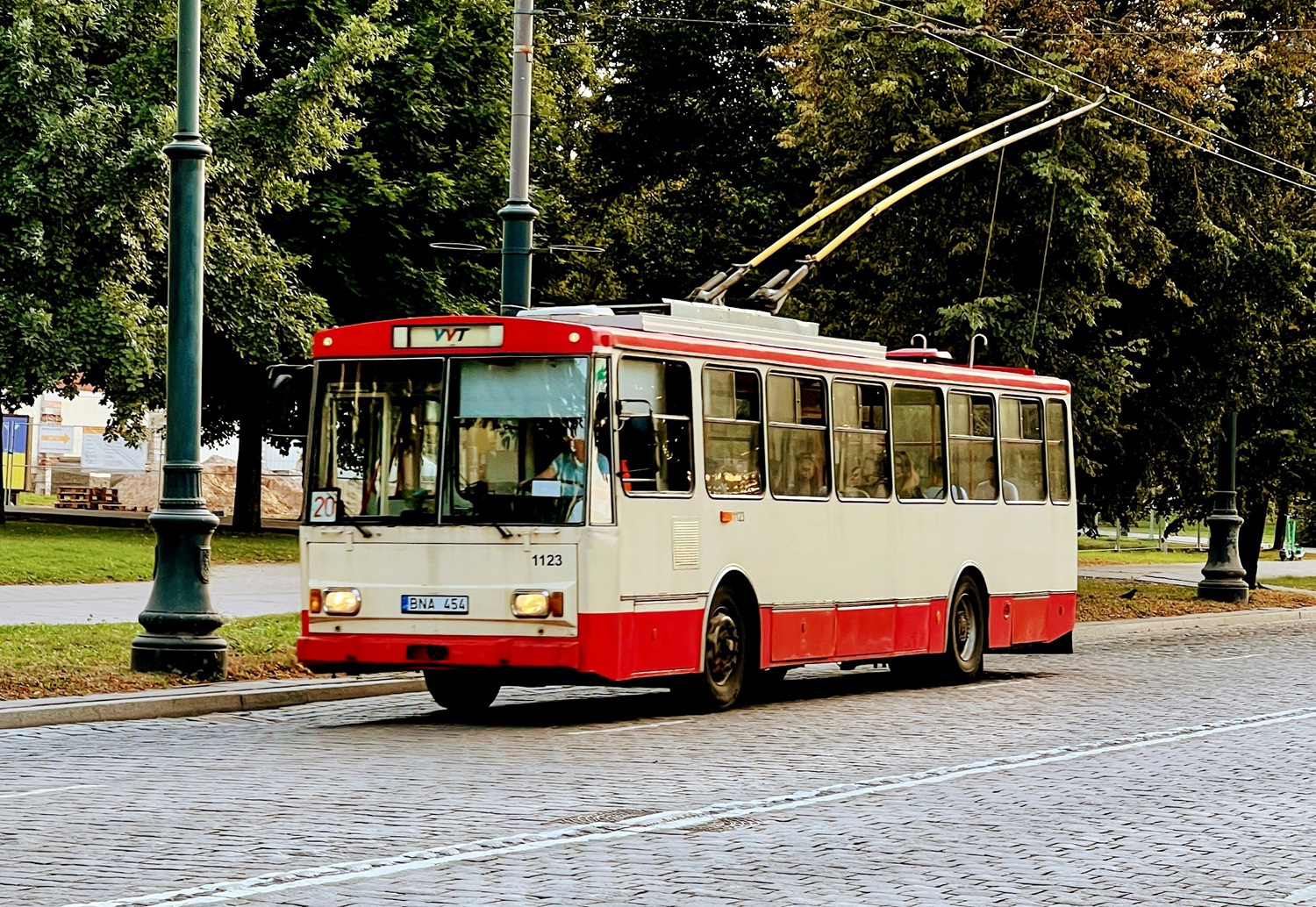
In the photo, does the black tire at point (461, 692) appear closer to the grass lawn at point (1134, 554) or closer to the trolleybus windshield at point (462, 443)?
the trolleybus windshield at point (462, 443)

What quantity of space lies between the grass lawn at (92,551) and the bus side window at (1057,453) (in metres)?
12.2

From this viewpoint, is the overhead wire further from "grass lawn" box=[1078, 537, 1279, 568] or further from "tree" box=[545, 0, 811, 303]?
"grass lawn" box=[1078, 537, 1279, 568]

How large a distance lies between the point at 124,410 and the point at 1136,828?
26.2 metres

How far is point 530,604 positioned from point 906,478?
5.15 m

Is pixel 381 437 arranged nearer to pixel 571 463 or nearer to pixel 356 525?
pixel 356 525

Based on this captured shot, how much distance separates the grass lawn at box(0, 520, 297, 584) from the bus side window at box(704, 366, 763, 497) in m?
13.1

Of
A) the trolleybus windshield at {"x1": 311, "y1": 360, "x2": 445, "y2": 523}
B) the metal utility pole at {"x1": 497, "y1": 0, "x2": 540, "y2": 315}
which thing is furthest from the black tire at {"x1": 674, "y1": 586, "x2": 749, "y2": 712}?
the metal utility pole at {"x1": 497, "y1": 0, "x2": 540, "y2": 315}

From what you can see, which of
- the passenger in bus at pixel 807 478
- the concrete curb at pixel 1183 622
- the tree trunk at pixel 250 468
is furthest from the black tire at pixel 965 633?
the tree trunk at pixel 250 468

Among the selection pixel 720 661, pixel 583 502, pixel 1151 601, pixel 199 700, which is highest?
pixel 583 502

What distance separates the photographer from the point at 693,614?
50.2 feet

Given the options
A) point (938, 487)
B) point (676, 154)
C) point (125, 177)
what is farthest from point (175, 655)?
point (676, 154)

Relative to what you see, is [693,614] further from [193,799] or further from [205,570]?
[193,799]

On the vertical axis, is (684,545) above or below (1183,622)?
above

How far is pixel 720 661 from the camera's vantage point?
1569 centimetres
